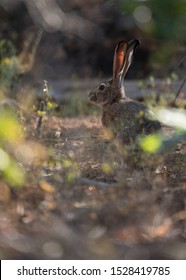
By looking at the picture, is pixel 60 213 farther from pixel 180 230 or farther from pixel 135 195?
pixel 180 230

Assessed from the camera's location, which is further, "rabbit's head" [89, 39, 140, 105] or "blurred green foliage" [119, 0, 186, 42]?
"rabbit's head" [89, 39, 140, 105]

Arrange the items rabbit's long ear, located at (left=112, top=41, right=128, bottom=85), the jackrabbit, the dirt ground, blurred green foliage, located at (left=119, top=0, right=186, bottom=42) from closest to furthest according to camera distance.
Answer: blurred green foliage, located at (left=119, top=0, right=186, bottom=42) < the dirt ground < the jackrabbit < rabbit's long ear, located at (left=112, top=41, right=128, bottom=85)

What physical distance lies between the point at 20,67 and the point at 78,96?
0.93 metres

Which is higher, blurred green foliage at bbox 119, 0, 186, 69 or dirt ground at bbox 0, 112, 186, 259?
dirt ground at bbox 0, 112, 186, 259

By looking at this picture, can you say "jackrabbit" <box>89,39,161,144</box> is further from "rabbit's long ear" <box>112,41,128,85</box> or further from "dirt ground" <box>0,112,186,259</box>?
"dirt ground" <box>0,112,186,259</box>

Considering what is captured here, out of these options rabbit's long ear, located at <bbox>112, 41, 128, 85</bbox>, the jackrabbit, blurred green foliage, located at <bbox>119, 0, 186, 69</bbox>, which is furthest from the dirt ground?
rabbit's long ear, located at <bbox>112, 41, 128, 85</bbox>

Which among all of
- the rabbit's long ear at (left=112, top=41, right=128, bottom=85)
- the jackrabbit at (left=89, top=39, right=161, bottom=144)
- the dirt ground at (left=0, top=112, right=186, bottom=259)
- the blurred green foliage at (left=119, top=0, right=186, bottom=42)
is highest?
the rabbit's long ear at (left=112, top=41, right=128, bottom=85)

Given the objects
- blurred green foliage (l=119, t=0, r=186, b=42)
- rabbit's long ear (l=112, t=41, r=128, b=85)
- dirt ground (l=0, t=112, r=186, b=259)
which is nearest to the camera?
blurred green foliage (l=119, t=0, r=186, b=42)

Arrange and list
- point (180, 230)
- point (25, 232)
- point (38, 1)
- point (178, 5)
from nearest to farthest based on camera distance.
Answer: point (178, 5)
point (38, 1)
point (25, 232)
point (180, 230)

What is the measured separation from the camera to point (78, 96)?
920cm

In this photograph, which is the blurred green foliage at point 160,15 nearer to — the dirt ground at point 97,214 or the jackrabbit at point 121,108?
the dirt ground at point 97,214

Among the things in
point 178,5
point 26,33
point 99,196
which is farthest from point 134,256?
point 26,33

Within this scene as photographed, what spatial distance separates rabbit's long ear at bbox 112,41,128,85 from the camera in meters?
6.80

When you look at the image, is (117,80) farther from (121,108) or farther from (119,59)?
(121,108)
